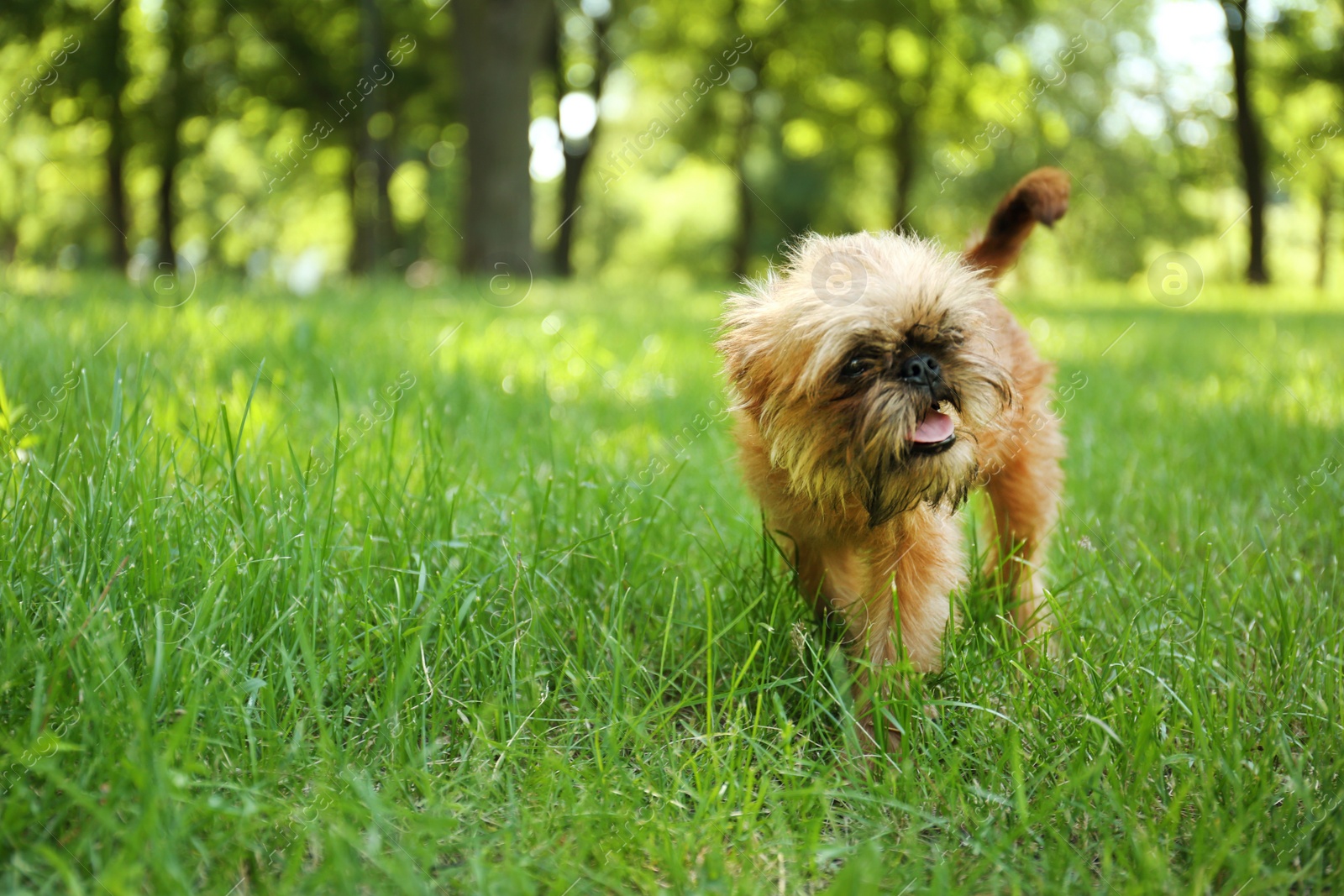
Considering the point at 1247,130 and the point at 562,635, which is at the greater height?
the point at 1247,130

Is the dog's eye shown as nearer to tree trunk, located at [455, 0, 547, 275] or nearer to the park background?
the park background

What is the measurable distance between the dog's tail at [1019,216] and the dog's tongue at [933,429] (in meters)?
1.05

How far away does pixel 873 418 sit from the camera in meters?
2.16

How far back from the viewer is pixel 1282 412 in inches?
203

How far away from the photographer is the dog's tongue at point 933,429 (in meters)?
2.20

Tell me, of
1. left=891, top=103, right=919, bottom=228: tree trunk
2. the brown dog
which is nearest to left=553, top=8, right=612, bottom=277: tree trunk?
left=891, top=103, right=919, bottom=228: tree trunk

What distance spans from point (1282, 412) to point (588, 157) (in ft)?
72.3

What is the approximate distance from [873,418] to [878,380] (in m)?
0.10

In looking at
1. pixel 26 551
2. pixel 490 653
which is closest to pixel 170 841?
pixel 490 653

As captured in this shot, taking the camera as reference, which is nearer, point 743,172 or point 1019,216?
point 1019,216

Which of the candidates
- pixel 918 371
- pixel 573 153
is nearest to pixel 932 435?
pixel 918 371

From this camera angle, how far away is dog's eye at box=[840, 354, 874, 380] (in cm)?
219

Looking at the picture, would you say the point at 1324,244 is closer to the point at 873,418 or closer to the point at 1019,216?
the point at 1019,216

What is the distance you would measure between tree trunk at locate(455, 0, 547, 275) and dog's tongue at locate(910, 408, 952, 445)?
10476 millimetres
